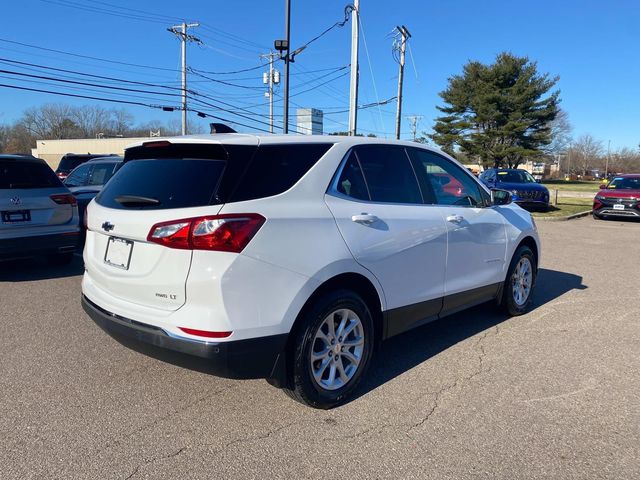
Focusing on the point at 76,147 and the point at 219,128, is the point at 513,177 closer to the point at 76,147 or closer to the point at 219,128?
the point at 219,128

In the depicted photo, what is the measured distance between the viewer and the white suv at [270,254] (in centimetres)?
284

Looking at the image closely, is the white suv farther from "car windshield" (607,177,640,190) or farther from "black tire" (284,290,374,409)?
"car windshield" (607,177,640,190)

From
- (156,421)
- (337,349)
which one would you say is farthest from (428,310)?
(156,421)

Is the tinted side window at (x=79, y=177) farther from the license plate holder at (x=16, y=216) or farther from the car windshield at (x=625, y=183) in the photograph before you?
the car windshield at (x=625, y=183)

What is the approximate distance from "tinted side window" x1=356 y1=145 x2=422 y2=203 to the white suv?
12mm

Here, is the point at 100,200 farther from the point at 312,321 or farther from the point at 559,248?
the point at 559,248

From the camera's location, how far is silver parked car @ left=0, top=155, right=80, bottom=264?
648 cm

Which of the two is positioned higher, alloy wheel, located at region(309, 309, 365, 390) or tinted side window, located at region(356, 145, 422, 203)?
tinted side window, located at region(356, 145, 422, 203)

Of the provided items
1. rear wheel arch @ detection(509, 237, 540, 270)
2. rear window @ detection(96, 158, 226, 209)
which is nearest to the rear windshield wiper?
rear window @ detection(96, 158, 226, 209)

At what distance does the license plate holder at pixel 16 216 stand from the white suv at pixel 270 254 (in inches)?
139

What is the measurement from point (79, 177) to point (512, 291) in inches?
358

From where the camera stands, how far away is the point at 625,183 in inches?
722

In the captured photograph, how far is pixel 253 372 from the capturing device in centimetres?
296

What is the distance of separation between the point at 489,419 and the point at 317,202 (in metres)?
1.80
